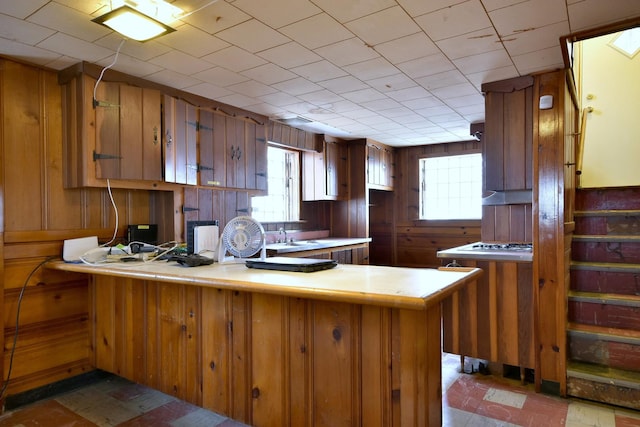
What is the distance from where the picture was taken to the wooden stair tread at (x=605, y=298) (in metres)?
2.76

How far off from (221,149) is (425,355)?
2.93 m

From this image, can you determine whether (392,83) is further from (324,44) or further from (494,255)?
(494,255)

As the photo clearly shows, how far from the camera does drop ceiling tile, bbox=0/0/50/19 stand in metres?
1.99

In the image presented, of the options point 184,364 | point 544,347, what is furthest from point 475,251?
point 184,364

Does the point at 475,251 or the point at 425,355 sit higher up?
the point at 475,251

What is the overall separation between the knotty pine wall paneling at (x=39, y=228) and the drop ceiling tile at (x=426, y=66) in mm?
2609

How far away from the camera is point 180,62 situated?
2.82 m

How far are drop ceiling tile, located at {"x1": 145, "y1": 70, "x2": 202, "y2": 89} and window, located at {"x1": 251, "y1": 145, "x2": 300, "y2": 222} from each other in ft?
5.68

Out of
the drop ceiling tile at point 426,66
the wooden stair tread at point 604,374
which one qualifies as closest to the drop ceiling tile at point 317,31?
the drop ceiling tile at point 426,66

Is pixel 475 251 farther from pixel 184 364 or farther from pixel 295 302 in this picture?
pixel 184 364

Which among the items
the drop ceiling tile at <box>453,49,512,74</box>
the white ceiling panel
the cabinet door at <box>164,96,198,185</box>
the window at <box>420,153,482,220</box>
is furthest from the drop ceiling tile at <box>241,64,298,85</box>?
the window at <box>420,153,482,220</box>

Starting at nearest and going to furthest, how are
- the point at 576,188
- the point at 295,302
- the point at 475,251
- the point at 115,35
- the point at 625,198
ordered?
the point at 295,302
the point at 115,35
the point at 475,251
the point at 625,198
the point at 576,188

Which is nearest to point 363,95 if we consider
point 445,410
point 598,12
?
point 598,12

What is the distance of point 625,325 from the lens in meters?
2.78
